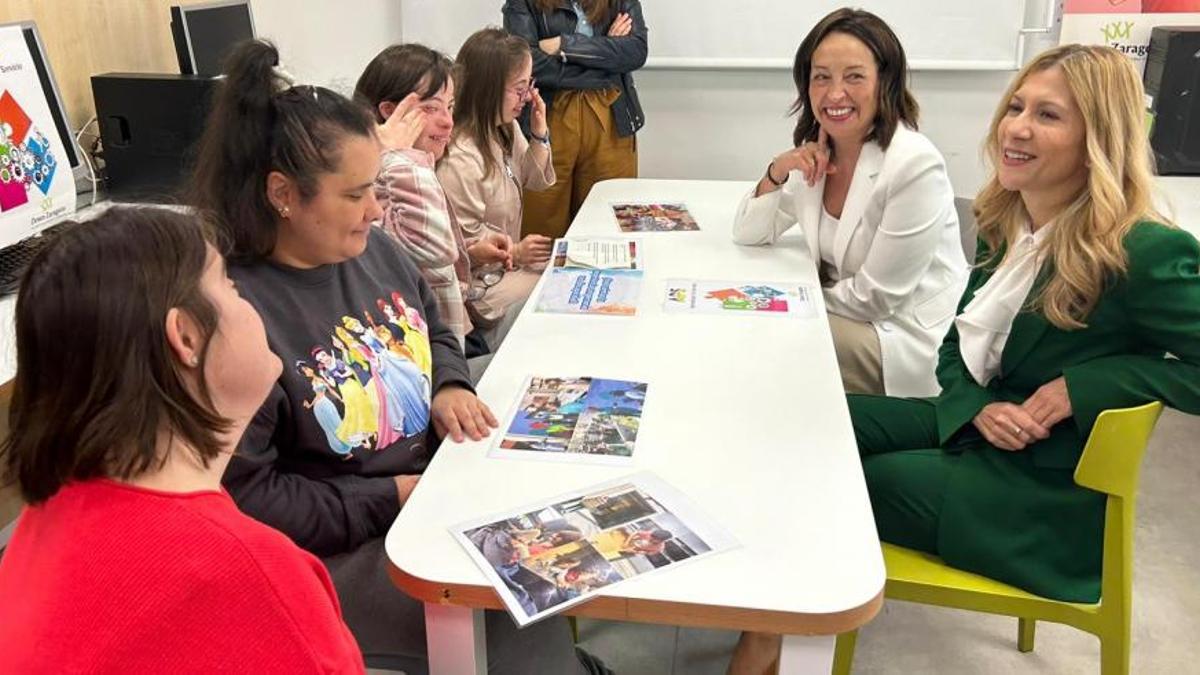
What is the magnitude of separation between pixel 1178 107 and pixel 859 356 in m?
1.75

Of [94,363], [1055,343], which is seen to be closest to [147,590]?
[94,363]

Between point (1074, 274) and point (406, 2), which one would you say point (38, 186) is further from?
point (406, 2)

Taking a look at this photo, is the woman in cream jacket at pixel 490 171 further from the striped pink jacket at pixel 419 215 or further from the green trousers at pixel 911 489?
the green trousers at pixel 911 489

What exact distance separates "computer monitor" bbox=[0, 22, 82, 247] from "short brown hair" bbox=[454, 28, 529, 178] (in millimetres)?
902

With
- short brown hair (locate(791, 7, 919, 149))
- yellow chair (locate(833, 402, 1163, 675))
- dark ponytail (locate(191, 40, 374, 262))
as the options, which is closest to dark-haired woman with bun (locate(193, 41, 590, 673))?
dark ponytail (locate(191, 40, 374, 262))

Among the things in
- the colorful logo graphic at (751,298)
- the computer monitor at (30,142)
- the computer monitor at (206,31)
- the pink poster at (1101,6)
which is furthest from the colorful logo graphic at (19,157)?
the pink poster at (1101,6)

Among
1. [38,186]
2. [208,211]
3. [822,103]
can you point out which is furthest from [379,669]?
[822,103]

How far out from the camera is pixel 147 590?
0.76 meters

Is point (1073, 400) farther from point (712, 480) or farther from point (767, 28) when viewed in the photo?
point (767, 28)

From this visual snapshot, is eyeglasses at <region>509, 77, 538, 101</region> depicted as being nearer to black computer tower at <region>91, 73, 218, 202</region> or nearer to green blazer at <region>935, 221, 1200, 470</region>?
black computer tower at <region>91, 73, 218, 202</region>


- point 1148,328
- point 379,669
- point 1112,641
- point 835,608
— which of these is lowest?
point 1112,641

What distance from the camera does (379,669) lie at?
130 cm

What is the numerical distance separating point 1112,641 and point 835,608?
71 centimetres

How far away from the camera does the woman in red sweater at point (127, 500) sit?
756 millimetres
